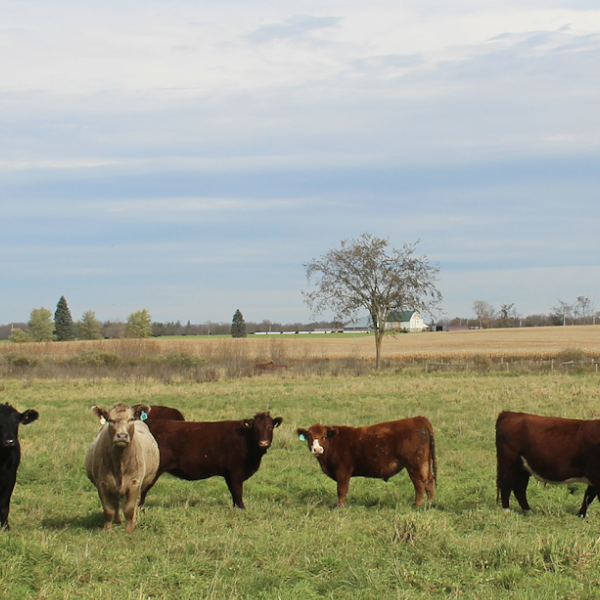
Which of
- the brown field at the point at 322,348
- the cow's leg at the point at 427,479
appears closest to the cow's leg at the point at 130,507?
the cow's leg at the point at 427,479

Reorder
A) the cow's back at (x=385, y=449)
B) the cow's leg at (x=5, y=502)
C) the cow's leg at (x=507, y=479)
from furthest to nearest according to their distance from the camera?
the cow's back at (x=385, y=449) < the cow's leg at (x=507, y=479) < the cow's leg at (x=5, y=502)

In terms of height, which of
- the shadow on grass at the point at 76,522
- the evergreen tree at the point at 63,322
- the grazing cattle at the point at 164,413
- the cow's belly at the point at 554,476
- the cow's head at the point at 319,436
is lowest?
the shadow on grass at the point at 76,522

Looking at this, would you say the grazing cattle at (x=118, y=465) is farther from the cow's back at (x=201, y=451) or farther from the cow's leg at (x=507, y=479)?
the cow's leg at (x=507, y=479)

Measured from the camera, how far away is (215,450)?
10039 millimetres

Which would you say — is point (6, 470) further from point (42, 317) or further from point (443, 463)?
point (42, 317)

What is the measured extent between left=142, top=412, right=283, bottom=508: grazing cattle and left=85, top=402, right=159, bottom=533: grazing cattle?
1207 millimetres

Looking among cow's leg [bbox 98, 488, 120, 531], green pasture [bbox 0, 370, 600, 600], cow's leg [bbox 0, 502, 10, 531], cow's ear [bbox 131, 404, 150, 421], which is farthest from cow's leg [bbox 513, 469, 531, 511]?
cow's leg [bbox 0, 502, 10, 531]

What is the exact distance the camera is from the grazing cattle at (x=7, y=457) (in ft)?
27.0

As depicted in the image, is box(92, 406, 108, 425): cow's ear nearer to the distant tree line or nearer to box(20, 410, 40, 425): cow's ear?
box(20, 410, 40, 425): cow's ear

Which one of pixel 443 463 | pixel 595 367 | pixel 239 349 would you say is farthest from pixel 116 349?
pixel 443 463

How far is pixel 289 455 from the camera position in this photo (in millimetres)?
13227

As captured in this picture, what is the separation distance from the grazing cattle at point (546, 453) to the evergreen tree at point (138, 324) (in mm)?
96263

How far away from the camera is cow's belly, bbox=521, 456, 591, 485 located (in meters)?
8.62

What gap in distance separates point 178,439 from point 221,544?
3189 mm
